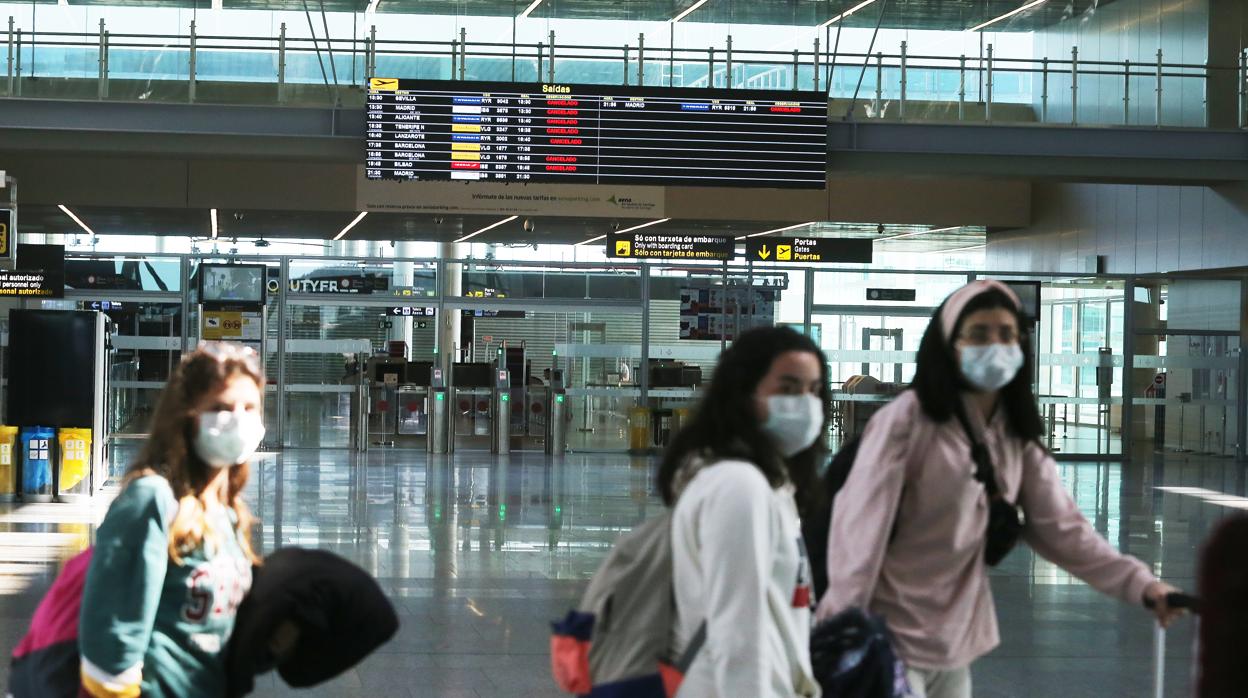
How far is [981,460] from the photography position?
10.9ft

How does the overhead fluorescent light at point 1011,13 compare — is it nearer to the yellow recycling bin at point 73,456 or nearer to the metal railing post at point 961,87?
the metal railing post at point 961,87

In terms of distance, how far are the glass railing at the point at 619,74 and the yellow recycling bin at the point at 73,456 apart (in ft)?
14.5

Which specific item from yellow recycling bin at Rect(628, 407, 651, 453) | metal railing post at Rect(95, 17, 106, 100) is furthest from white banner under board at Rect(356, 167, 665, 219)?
metal railing post at Rect(95, 17, 106, 100)

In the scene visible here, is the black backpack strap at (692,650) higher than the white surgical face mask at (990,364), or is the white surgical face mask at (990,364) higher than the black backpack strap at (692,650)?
the white surgical face mask at (990,364)

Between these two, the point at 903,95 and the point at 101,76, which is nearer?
the point at 101,76

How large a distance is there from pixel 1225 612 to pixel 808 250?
770 inches

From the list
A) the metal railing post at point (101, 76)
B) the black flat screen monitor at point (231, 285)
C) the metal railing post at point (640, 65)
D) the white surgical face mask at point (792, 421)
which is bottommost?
the white surgical face mask at point (792, 421)

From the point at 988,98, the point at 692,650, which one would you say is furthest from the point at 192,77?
the point at 692,650

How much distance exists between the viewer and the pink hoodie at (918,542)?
10.7 feet

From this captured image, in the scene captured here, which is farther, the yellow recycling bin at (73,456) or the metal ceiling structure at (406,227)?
the metal ceiling structure at (406,227)

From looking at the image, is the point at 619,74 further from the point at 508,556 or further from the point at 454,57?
the point at 508,556

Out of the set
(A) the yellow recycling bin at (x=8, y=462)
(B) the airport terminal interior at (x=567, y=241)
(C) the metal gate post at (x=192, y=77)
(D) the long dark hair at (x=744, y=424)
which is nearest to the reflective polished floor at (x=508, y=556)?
(B) the airport terminal interior at (x=567, y=241)

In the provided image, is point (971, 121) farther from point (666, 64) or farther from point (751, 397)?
point (751, 397)

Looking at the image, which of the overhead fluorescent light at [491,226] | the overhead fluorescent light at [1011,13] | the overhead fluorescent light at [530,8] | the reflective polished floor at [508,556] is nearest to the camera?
the reflective polished floor at [508,556]
